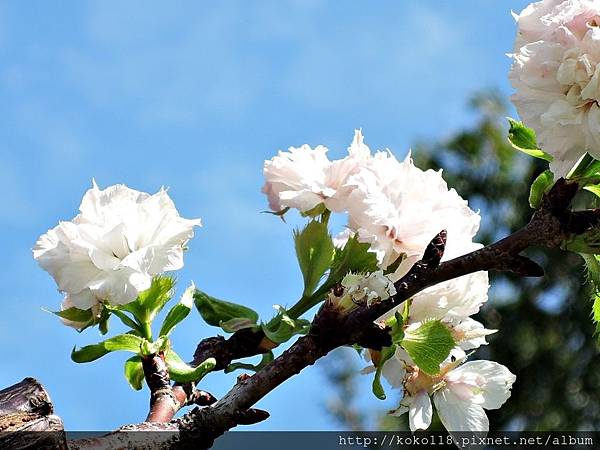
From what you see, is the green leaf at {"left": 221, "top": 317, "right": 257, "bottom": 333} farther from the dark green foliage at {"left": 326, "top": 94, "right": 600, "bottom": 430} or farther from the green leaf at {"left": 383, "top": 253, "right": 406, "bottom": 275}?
the dark green foliage at {"left": 326, "top": 94, "right": 600, "bottom": 430}

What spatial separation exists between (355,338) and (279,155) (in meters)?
0.19

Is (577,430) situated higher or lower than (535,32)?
lower

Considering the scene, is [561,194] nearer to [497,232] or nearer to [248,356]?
[248,356]

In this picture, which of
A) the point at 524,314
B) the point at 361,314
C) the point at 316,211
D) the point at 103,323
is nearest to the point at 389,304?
the point at 361,314

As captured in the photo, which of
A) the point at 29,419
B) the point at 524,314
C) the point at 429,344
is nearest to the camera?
the point at 29,419

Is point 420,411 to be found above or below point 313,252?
below

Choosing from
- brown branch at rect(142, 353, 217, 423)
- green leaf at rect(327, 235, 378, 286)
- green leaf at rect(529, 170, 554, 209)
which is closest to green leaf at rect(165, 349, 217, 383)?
brown branch at rect(142, 353, 217, 423)

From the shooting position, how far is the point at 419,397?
2.26 ft

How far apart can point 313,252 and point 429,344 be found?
11 cm

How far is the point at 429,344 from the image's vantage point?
2.14 feet

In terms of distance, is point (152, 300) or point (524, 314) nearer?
point (152, 300)

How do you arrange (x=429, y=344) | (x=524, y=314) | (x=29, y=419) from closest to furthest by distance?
(x=29, y=419) < (x=429, y=344) < (x=524, y=314)

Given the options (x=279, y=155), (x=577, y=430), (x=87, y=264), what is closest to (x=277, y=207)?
(x=279, y=155)

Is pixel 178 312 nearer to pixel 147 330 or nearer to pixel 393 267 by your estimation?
pixel 147 330
